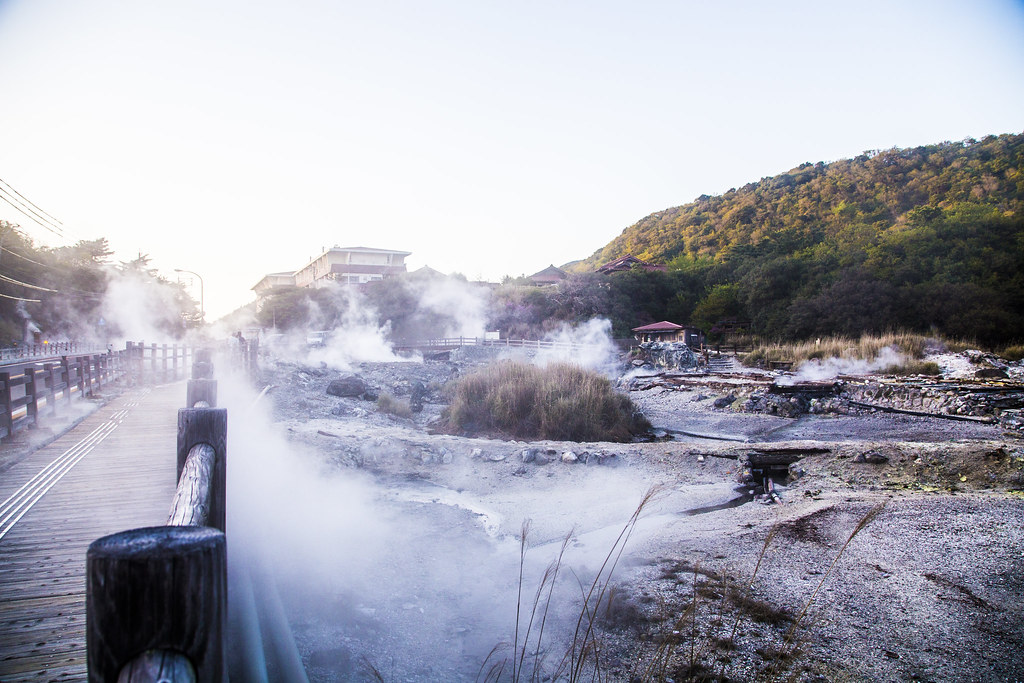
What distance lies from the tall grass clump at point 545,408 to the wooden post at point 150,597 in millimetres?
9990

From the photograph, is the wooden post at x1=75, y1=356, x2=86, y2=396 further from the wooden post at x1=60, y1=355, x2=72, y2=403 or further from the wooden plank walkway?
the wooden plank walkway

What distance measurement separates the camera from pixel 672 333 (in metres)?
31.5

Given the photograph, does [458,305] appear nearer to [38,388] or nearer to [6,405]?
[38,388]

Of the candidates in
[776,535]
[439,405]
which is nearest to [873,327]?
[439,405]

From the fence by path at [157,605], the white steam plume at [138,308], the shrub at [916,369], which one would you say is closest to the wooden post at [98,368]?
the fence by path at [157,605]

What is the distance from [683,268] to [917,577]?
4187 centimetres

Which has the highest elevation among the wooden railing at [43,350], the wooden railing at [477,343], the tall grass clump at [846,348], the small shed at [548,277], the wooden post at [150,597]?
the small shed at [548,277]

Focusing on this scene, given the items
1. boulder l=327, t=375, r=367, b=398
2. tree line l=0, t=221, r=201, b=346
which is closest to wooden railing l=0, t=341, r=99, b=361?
tree line l=0, t=221, r=201, b=346

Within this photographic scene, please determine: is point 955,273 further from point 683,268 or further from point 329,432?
point 329,432

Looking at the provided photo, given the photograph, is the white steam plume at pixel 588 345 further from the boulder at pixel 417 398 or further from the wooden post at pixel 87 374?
the wooden post at pixel 87 374

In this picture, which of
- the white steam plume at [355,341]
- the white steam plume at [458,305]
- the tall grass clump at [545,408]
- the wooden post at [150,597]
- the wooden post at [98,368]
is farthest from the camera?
the white steam plume at [458,305]

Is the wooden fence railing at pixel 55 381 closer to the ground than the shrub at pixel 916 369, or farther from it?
farther from it

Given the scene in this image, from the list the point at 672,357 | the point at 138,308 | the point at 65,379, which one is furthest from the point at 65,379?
the point at 138,308

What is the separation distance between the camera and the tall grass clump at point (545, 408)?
10992 millimetres
